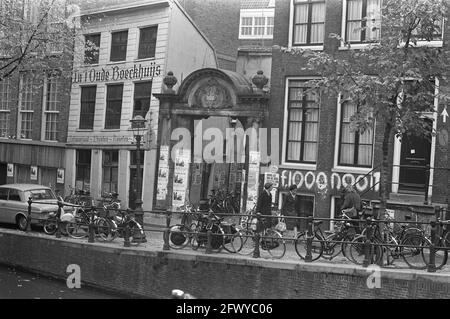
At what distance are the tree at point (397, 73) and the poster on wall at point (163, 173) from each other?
10.5m

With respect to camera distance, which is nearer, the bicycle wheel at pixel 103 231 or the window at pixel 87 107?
the bicycle wheel at pixel 103 231

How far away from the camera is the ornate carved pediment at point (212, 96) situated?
2094cm

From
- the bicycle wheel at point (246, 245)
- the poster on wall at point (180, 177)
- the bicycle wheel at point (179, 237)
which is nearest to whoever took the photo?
the bicycle wheel at point (246, 245)

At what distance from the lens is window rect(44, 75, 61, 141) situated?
91.4 feet

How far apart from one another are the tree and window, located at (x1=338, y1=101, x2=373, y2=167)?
5.42 meters

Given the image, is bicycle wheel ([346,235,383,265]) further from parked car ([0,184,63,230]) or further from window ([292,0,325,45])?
parked car ([0,184,63,230])

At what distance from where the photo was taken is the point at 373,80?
1182 centimetres

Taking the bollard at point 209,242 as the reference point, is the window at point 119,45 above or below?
above

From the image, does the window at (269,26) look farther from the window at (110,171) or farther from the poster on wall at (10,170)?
the poster on wall at (10,170)

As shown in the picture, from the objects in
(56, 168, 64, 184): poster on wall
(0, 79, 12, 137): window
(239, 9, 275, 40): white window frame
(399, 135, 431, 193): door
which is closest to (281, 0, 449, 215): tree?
(399, 135, 431, 193): door

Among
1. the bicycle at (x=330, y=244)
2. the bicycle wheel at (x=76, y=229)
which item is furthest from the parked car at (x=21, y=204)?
the bicycle at (x=330, y=244)
